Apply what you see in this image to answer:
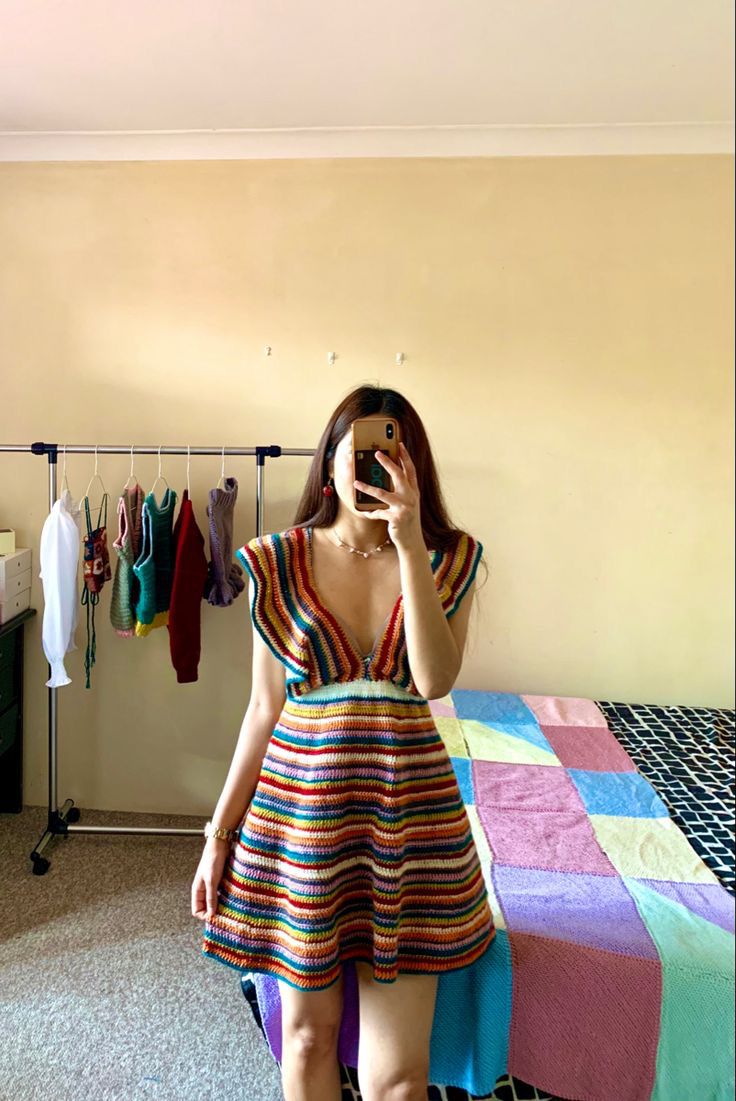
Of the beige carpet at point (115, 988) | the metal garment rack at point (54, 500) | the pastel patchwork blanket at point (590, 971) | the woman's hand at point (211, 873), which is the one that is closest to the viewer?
the pastel patchwork blanket at point (590, 971)

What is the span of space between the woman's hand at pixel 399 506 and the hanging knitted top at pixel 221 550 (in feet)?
3.66

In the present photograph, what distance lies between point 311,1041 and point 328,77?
1.86 meters

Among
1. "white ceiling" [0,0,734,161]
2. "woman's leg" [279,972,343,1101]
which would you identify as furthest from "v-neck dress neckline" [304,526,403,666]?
"white ceiling" [0,0,734,161]

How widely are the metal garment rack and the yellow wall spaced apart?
0.38 feet

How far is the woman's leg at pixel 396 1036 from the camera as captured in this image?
0.83 metres

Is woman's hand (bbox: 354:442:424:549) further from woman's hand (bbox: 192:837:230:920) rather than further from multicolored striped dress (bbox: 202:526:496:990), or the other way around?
woman's hand (bbox: 192:837:230:920)

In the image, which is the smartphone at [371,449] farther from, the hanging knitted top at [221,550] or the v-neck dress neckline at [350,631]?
the hanging knitted top at [221,550]

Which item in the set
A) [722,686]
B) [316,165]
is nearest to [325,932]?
[722,686]

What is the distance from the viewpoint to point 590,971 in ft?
3.04

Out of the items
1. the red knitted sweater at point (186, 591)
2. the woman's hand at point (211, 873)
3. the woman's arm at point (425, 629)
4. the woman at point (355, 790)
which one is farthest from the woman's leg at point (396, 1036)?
the red knitted sweater at point (186, 591)

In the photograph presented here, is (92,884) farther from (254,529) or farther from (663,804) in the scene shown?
(663,804)

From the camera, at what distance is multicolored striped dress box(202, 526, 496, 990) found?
818 mm

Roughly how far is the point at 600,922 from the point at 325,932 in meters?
0.42

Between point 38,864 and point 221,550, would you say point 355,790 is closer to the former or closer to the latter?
point 221,550
